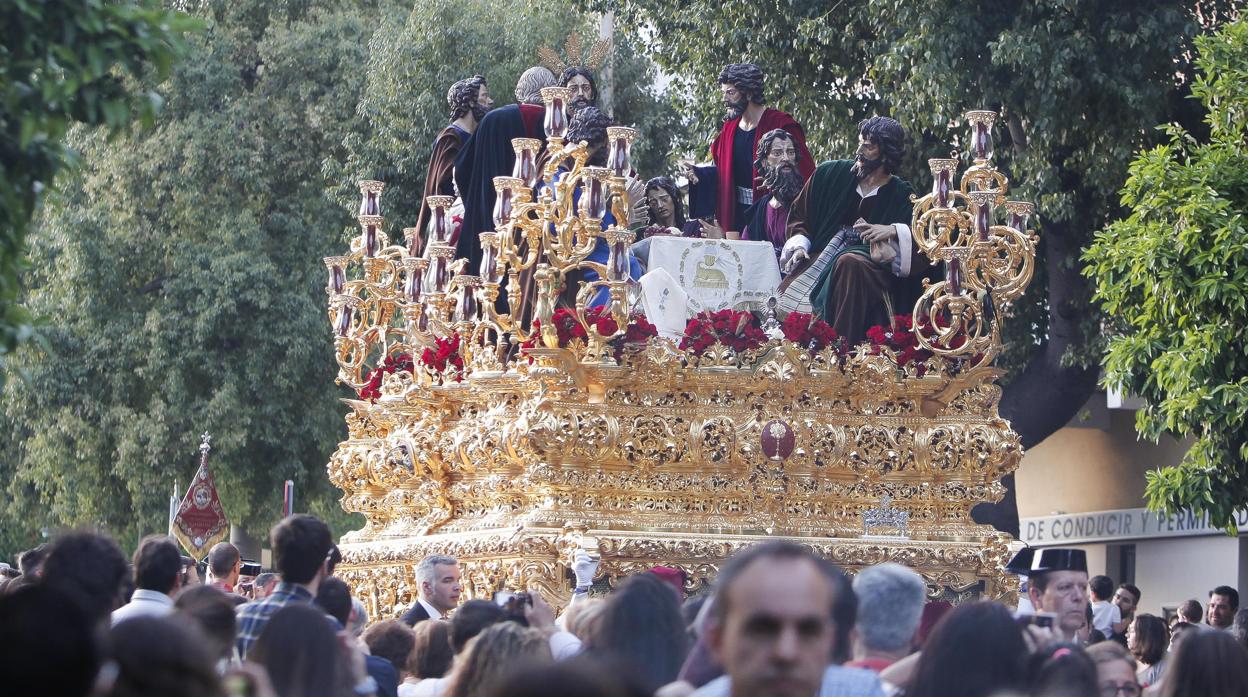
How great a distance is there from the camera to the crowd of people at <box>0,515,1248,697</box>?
4691mm

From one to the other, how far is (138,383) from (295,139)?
442cm

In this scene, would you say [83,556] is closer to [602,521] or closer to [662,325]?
[602,521]

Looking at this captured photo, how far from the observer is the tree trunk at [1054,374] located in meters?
23.8

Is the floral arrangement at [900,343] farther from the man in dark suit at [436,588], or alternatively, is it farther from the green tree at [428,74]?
the green tree at [428,74]

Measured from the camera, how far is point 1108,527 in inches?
1152

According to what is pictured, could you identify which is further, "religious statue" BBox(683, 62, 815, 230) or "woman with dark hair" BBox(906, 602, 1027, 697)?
"religious statue" BBox(683, 62, 815, 230)

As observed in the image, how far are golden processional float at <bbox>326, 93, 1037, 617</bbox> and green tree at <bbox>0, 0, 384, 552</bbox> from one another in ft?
40.3

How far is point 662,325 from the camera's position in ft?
52.6

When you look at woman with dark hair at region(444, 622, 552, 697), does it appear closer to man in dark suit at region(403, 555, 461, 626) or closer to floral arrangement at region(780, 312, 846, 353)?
man in dark suit at region(403, 555, 461, 626)

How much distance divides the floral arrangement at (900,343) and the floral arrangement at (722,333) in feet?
2.80

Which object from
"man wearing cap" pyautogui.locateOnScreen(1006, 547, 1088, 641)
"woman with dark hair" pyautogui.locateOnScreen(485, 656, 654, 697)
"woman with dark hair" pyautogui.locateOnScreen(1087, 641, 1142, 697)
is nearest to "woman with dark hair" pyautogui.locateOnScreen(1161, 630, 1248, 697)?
"woman with dark hair" pyautogui.locateOnScreen(1087, 641, 1142, 697)

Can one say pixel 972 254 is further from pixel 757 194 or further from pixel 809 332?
pixel 757 194

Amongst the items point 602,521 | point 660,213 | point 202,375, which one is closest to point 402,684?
point 602,521

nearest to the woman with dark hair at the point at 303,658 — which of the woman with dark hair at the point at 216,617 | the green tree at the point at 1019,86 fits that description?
the woman with dark hair at the point at 216,617
